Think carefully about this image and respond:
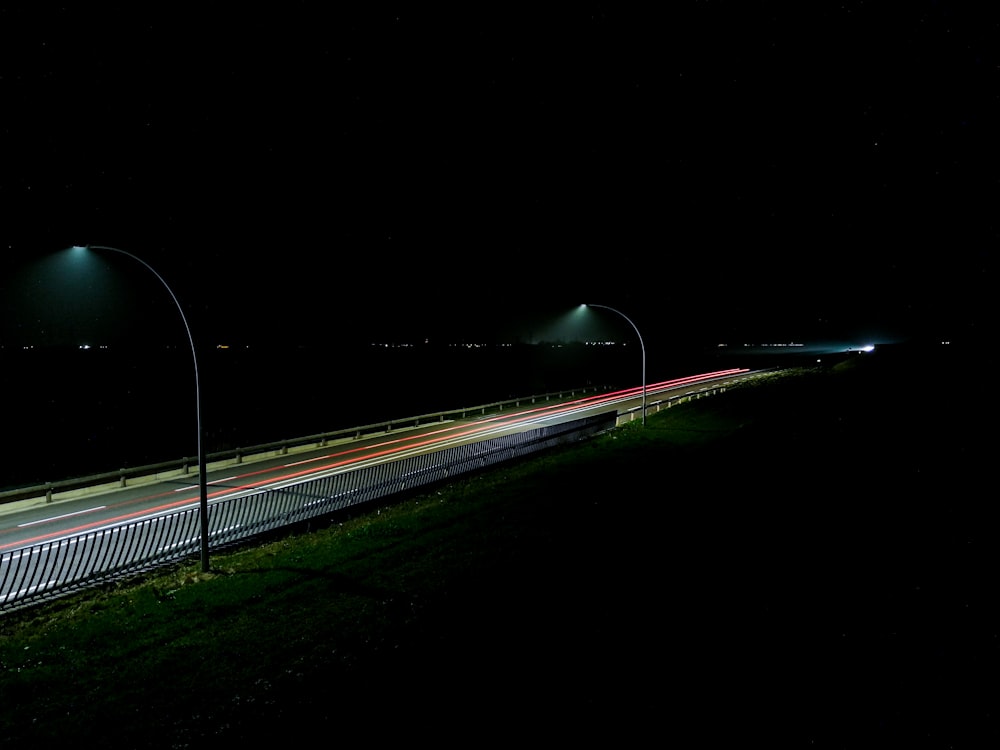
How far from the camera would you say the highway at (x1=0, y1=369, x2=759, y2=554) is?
19270 mm

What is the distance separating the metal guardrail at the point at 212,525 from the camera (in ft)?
44.8

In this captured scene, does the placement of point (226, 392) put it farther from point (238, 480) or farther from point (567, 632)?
point (567, 632)

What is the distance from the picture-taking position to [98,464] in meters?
39.4

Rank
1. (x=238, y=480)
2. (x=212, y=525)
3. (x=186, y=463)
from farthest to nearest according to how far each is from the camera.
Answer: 1. (x=186, y=463)
2. (x=238, y=480)
3. (x=212, y=525)

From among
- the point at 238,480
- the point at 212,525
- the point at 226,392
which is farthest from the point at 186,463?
the point at 226,392

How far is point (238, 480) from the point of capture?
1003 inches

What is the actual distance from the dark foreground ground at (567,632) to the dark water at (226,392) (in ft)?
70.2

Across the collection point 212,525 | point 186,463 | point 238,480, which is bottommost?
point 238,480

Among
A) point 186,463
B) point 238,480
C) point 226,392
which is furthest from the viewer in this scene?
point 226,392

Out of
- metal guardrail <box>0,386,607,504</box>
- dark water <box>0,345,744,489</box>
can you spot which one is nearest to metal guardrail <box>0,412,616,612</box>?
metal guardrail <box>0,386,607,504</box>

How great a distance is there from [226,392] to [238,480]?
52047 millimetres

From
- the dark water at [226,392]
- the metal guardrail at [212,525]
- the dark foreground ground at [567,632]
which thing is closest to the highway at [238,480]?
the metal guardrail at [212,525]

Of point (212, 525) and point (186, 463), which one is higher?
point (186, 463)

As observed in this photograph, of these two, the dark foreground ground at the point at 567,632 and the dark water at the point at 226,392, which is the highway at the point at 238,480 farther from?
the dark water at the point at 226,392
